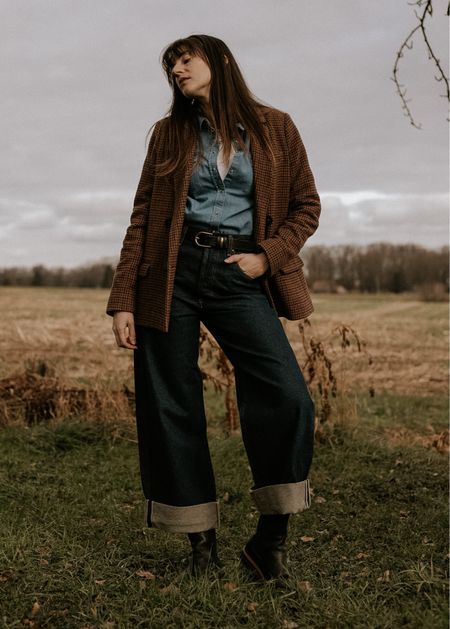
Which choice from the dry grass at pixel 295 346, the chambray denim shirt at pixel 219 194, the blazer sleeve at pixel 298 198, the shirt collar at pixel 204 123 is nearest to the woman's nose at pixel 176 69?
the shirt collar at pixel 204 123

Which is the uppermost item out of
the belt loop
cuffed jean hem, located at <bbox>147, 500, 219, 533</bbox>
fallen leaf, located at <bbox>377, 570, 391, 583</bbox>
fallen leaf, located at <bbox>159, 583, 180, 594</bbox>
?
the belt loop

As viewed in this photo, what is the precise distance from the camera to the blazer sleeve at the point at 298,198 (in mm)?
3221

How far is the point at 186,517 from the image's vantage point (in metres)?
3.26

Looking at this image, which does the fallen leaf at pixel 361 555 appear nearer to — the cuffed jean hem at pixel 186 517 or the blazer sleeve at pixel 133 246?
the cuffed jean hem at pixel 186 517

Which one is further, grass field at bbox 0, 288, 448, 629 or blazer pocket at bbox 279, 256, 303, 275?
blazer pocket at bbox 279, 256, 303, 275

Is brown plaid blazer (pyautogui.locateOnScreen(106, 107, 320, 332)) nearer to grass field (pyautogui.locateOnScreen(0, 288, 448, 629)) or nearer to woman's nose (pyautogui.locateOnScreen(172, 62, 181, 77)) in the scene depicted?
woman's nose (pyautogui.locateOnScreen(172, 62, 181, 77))

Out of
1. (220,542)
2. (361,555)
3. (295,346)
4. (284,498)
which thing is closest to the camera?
(284,498)

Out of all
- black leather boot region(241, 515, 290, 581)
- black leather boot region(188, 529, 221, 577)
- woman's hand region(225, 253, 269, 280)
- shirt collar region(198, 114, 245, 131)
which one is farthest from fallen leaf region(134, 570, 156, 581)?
shirt collar region(198, 114, 245, 131)

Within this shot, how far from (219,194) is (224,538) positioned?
184 centimetres

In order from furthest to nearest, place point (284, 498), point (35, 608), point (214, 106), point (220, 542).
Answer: point (220, 542), point (214, 106), point (284, 498), point (35, 608)

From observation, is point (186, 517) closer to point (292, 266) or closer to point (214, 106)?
point (292, 266)

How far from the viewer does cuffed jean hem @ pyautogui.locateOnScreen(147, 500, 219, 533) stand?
10.7 ft

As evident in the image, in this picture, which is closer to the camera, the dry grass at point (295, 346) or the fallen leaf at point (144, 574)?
the fallen leaf at point (144, 574)

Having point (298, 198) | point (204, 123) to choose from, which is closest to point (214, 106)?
point (204, 123)
